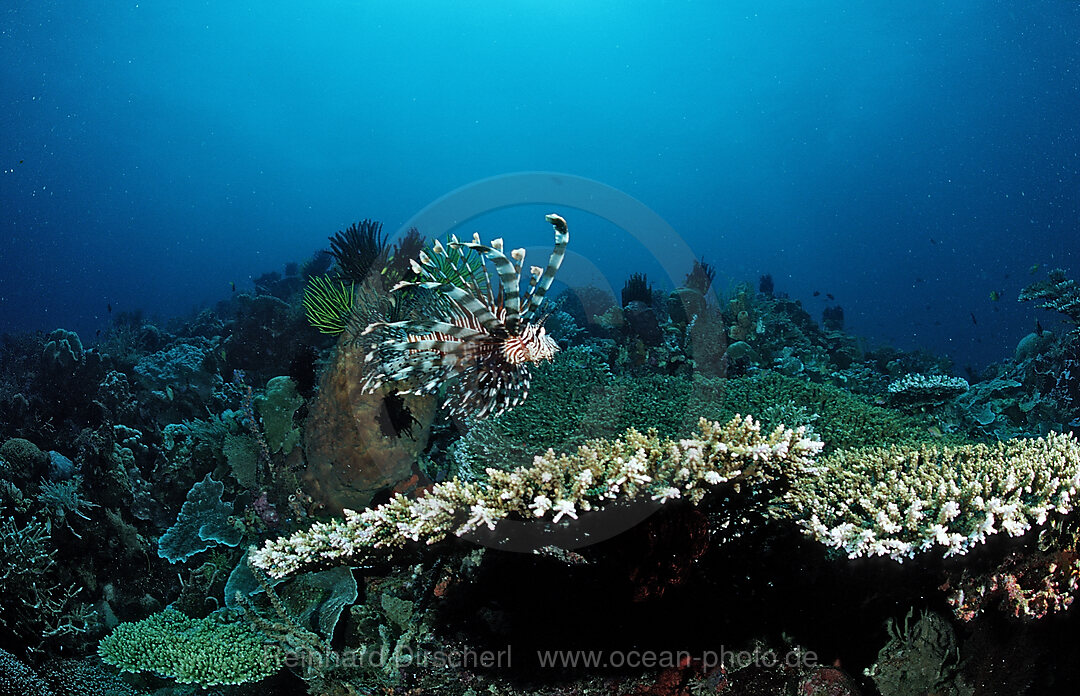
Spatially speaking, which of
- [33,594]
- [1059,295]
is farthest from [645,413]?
[1059,295]

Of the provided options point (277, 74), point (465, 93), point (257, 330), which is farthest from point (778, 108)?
point (257, 330)

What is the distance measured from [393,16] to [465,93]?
23.3 m

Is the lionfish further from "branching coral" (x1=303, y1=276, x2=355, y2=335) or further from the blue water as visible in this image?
the blue water

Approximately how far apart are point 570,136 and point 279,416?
130 metres

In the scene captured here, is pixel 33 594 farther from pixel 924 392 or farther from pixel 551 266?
pixel 924 392

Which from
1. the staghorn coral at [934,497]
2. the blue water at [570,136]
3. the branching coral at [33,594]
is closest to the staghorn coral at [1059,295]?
the staghorn coral at [934,497]

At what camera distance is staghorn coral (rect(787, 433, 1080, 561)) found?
2105 millimetres

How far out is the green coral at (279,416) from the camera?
5109 mm

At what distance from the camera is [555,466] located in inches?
91.4

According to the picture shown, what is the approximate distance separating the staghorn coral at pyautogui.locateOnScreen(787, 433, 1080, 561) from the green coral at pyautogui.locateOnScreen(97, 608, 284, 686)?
3.30m

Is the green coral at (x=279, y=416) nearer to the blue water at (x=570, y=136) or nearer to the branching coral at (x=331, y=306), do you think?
the branching coral at (x=331, y=306)

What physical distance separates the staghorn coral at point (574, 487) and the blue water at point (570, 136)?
2860 inches

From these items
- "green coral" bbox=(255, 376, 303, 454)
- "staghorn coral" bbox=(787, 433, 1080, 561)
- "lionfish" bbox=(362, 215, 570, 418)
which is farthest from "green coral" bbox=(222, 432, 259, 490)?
"staghorn coral" bbox=(787, 433, 1080, 561)

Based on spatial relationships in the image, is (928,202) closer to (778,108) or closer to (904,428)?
(778,108)
